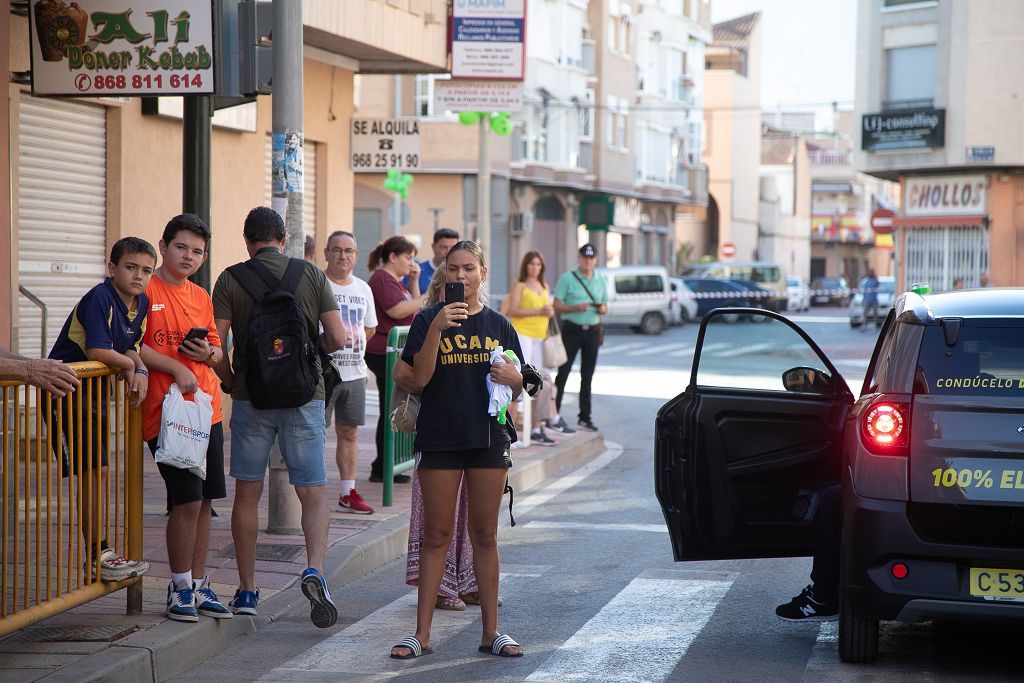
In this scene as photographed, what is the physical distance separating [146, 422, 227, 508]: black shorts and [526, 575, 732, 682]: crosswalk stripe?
169 centimetres

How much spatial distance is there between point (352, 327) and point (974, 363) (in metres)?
4.59

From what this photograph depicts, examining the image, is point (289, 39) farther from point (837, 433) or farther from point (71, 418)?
point (837, 433)

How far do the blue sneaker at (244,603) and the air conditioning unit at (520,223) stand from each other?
3671 cm

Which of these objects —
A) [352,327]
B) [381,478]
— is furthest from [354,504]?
[381,478]

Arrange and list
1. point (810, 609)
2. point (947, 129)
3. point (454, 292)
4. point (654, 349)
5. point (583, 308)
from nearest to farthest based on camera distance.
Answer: point (454, 292) < point (810, 609) < point (583, 308) < point (654, 349) < point (947, 129)

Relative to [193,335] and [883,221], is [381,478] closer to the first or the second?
[193,335]

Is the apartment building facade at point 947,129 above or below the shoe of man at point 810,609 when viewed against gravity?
above

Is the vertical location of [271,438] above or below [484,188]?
below

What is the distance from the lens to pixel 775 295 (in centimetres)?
4875

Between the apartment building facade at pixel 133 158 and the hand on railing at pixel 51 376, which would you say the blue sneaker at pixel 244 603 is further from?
the apartment building facade at pixel 133 158

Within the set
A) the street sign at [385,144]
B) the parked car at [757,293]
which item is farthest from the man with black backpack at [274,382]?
the parked car at [757,293]

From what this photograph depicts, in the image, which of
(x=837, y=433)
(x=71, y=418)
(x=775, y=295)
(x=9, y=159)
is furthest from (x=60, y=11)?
(x=775, y=295)

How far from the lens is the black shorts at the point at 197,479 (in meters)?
6.20

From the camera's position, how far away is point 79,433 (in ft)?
19.2
